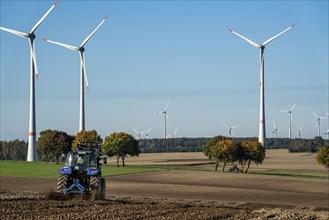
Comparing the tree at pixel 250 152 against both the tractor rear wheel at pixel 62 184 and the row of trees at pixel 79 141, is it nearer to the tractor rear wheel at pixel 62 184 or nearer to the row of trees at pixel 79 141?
the row of trees at pixel 79 141

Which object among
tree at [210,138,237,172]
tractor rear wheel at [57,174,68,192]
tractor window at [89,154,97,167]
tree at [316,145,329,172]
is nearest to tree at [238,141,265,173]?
tree at [210,138,237,172]

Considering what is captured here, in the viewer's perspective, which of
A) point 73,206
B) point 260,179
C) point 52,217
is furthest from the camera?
point 260,179

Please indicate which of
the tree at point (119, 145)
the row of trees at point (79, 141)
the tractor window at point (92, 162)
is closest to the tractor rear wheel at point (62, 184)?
the tractor window at point (92, 162)

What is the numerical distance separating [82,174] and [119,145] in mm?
93405

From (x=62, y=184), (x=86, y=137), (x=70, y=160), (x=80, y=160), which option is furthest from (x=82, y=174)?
(x=86, y=137)

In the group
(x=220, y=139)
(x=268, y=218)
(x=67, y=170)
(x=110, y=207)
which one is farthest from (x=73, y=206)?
(x=220, y=139)

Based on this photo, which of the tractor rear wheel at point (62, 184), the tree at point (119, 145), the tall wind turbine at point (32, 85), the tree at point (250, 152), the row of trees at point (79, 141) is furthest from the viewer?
the row of trees at point (79, 141)

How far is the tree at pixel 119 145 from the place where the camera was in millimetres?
129000

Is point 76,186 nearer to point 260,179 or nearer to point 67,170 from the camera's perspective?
point 67,170

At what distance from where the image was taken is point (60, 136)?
13075cm

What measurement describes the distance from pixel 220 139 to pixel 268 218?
99978mm

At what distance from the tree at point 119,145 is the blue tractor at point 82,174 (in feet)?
302

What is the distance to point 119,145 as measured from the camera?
129 metres

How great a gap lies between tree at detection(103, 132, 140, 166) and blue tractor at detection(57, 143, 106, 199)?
302 feet
